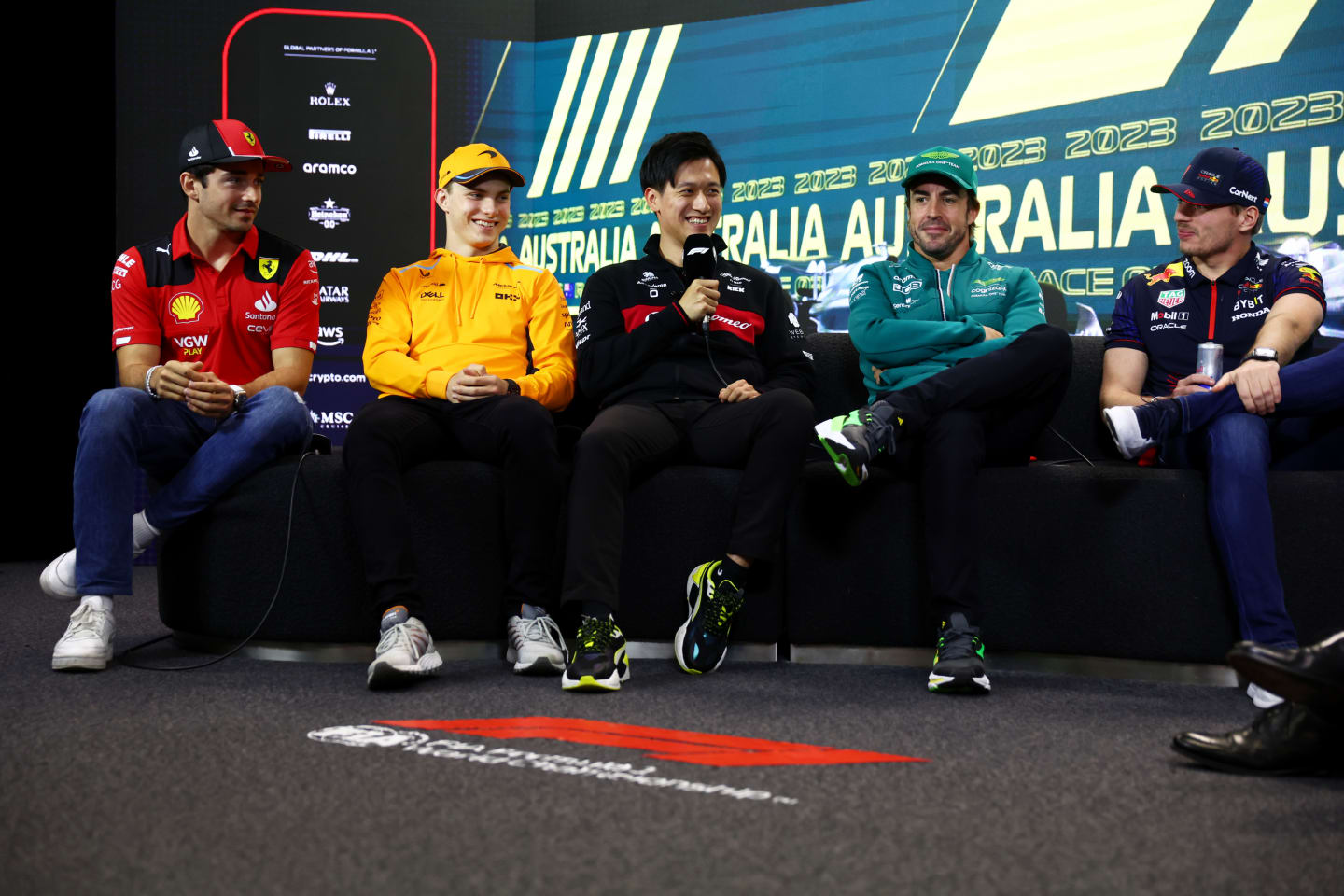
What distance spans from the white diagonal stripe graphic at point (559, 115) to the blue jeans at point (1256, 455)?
10.6 feet

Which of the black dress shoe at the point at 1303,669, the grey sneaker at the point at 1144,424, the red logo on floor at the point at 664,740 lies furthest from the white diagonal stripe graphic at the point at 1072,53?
the red logo on floor at the point at 664,740

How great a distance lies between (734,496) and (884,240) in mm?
2291

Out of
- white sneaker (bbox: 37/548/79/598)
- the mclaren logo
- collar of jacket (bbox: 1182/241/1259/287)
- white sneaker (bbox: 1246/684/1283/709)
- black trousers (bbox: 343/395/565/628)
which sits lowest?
white sneaker (bbox: 1246/684/1283/709)

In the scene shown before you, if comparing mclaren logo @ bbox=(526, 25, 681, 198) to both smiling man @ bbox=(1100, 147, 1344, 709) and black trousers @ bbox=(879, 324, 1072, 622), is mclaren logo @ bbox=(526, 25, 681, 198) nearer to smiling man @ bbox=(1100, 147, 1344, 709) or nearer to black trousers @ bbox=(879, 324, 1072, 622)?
smiling man @ bbox=(1100, 147, 1344, 709)

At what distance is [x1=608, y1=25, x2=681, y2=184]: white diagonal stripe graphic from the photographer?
4.78 meters

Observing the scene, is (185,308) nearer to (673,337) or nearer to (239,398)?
(239,398)

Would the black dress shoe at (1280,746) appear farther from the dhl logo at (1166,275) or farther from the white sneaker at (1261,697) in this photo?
the dhl logo at (1166,275)

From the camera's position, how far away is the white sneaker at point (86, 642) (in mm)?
2287

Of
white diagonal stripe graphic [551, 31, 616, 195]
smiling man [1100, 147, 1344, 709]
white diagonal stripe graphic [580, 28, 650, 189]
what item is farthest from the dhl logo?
white diagonal stripe graphic [551, 31, 616, 195]

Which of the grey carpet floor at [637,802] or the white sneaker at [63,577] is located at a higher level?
the white sneaker at [63,577]

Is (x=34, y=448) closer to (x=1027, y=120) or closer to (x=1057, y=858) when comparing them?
(x=1027, y=120)

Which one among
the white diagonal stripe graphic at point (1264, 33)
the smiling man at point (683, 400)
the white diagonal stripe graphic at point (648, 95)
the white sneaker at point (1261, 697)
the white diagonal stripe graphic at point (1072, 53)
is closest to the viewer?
the white sneaker at point (1261, 697)

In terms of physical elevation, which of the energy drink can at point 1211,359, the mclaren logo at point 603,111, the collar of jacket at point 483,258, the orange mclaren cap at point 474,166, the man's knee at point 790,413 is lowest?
the man's knee at point 790,413

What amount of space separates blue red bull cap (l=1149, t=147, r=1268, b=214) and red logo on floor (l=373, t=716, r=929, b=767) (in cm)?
164
